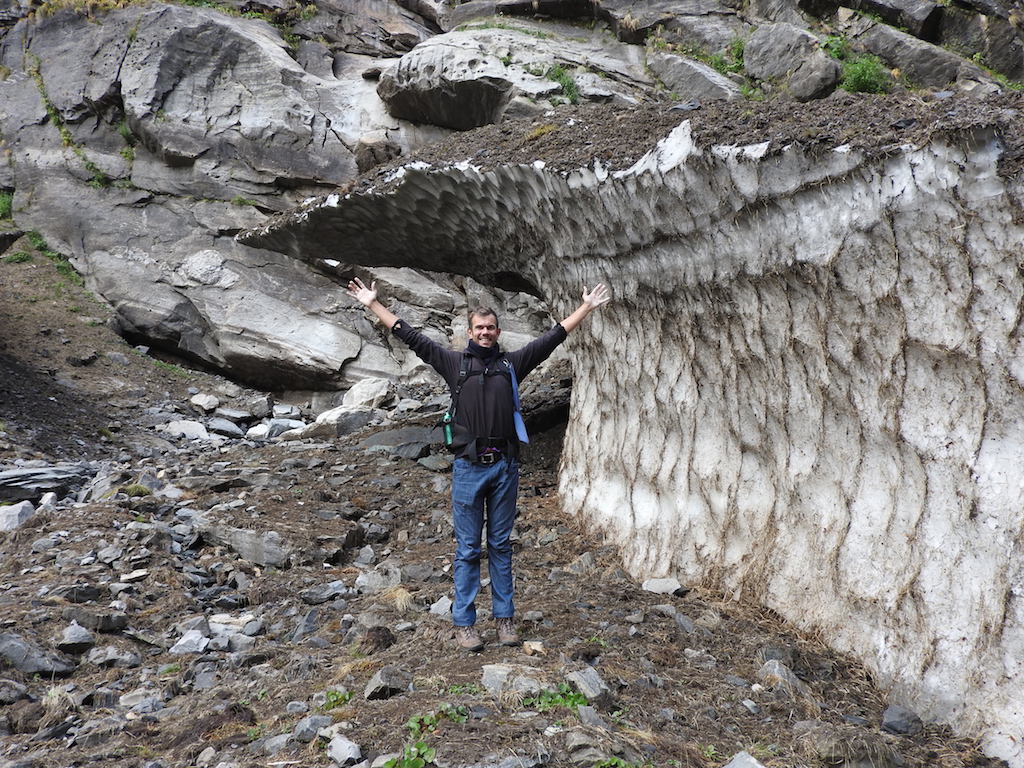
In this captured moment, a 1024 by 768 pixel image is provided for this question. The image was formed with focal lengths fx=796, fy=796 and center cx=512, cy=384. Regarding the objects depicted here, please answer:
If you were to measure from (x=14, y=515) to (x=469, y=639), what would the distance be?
5525mm

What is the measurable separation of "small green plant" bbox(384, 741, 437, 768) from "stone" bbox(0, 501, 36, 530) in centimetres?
594

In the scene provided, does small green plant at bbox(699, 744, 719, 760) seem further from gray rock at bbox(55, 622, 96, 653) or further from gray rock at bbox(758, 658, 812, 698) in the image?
gray rock at bbox(55, 622, 96, 653)

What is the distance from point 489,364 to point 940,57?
55.9 ft

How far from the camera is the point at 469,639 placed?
182 inches

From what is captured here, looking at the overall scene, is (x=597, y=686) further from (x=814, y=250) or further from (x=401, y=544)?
(x=401, y=544)

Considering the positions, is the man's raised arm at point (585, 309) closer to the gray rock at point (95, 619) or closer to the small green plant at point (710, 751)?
the small green plant at point (710, 751)

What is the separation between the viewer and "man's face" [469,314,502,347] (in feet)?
15.2

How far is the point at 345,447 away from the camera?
1096 cm

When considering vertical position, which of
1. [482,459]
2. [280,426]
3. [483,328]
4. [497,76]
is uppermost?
[497,76]

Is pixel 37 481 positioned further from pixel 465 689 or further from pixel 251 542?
pixel 465 689

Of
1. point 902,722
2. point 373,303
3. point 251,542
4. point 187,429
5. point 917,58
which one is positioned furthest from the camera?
point 917,58

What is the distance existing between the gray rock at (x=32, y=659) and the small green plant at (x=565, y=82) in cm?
1615

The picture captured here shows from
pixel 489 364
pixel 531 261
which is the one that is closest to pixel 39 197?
pixel 531 261

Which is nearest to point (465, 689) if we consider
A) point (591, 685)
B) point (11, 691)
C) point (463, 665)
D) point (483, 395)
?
point (463, 665)
